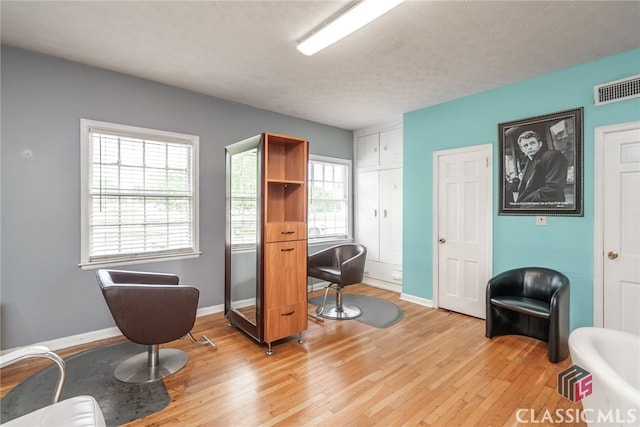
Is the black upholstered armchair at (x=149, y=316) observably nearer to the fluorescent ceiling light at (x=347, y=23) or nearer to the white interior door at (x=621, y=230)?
the fluorescent ceiling light at (x=347, y=23)

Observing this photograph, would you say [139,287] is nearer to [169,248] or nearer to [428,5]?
[169,248]

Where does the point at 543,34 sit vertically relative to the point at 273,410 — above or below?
above

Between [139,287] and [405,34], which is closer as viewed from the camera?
[139,287]

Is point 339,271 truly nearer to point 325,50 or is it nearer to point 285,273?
point 285,273

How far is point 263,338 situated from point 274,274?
1.96ft

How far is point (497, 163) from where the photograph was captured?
352 centimetres

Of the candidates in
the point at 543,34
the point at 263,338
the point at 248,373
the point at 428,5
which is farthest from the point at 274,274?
the point at 543,34

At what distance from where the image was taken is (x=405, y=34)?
2447 mm

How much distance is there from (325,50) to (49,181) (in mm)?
2823

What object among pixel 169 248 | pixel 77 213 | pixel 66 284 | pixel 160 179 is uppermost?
pixel 160 179

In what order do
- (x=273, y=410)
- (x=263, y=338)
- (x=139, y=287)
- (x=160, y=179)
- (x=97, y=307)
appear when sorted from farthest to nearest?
(x=160, y=179)
(x=97, y=307)
(x=263, y=338)
(x=139, y=287)
(x=273, y=410)

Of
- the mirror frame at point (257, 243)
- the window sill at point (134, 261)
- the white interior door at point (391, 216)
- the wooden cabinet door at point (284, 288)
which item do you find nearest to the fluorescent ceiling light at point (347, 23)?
the mirror frame at point (257, 243)

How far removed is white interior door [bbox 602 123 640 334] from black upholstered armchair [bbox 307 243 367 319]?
2.39m

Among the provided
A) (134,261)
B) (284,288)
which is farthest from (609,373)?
(134,261)
